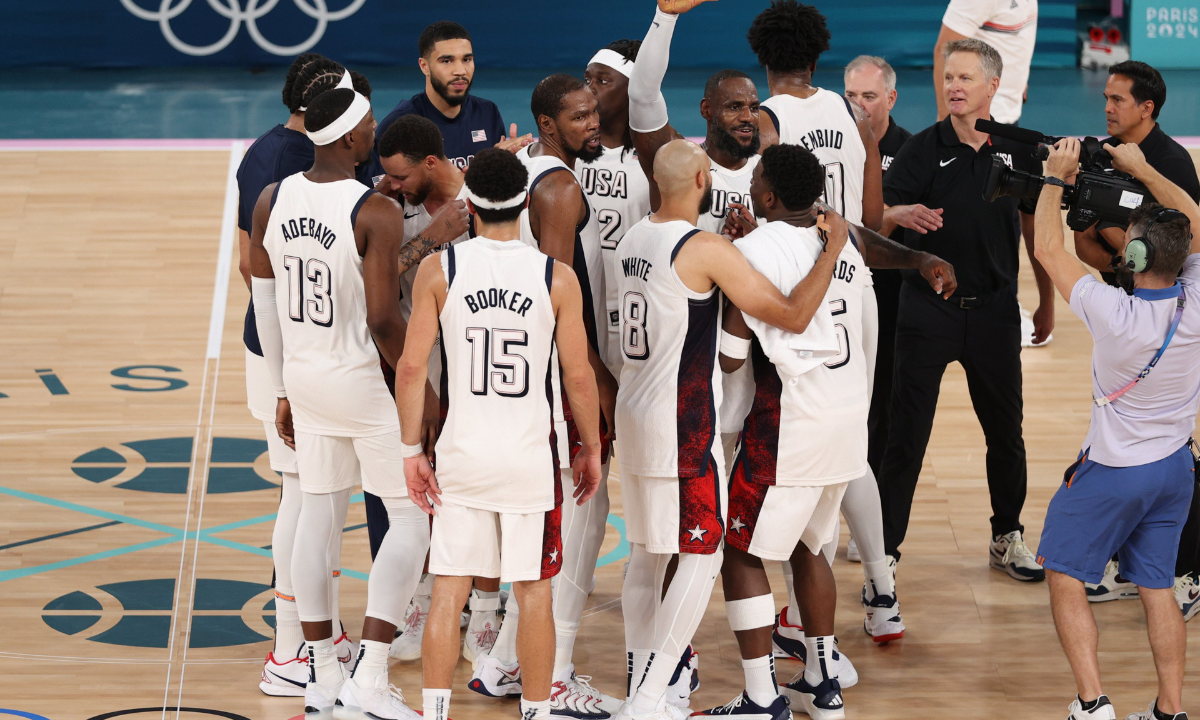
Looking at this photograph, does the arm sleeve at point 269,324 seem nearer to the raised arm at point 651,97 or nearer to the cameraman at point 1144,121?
the raised arm at point 651,97

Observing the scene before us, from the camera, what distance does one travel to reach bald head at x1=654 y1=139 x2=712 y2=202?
4.22 m

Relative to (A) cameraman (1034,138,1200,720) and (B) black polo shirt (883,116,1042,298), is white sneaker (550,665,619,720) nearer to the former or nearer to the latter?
(A) cameraman (1034,138,1200,720)

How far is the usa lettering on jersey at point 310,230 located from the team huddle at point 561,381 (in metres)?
0.01

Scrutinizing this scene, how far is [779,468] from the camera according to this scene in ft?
14.4

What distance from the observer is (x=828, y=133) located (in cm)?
512

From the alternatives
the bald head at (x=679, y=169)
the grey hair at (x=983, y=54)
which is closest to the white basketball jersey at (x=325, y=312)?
the bald head at (x=679, y=169)

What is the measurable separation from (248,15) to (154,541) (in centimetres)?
918

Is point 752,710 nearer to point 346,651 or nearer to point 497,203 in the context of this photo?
point 346,651

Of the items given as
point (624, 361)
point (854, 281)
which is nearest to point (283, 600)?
point (624, 361)

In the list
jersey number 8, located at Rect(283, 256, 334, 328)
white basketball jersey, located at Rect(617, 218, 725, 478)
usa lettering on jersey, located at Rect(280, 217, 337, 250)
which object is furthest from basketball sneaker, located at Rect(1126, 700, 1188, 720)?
usa lettering on jersey, located at Rect(280, 217, 337, 250)

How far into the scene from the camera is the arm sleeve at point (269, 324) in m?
4.68

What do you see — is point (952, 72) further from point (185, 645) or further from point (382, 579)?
point (185, 645)

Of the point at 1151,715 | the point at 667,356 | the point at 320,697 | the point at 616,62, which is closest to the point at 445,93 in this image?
the point at 616,62

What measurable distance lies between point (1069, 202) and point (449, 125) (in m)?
2.81
